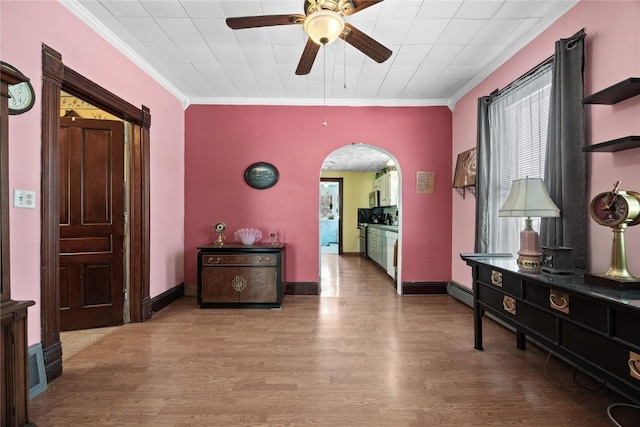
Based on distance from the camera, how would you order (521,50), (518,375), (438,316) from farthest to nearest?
(438,316) < (521,50) < (518,375)

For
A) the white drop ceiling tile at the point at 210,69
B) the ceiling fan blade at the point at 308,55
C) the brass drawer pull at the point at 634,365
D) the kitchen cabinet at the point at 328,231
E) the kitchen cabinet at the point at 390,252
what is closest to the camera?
the brass drawer pull at the point at 634,365

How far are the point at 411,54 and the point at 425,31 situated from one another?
0.38m

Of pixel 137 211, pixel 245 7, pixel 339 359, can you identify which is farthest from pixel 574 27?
pixel 137 211

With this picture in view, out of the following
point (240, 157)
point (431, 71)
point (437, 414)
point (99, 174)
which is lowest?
point (437, 414)

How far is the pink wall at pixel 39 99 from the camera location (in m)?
1.89

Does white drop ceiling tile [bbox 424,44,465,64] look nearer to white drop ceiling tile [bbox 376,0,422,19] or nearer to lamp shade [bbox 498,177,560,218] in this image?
white drop ceiling tile [bbox 376,0,422,19]

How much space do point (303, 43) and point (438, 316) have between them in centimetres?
322

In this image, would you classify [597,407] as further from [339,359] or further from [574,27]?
[574,27]

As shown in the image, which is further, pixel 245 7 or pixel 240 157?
pixel 240 157

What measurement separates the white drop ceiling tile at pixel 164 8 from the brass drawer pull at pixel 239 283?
275 centimetres

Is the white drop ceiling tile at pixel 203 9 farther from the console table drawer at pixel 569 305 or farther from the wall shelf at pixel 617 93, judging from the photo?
the console table drawer at pixel 569 305

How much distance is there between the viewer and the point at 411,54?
3039mm

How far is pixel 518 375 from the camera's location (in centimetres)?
216

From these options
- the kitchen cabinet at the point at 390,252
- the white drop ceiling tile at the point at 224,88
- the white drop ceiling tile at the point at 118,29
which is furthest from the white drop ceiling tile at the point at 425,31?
the kitchen cabinet at the point at 390,252
